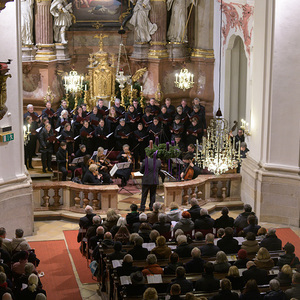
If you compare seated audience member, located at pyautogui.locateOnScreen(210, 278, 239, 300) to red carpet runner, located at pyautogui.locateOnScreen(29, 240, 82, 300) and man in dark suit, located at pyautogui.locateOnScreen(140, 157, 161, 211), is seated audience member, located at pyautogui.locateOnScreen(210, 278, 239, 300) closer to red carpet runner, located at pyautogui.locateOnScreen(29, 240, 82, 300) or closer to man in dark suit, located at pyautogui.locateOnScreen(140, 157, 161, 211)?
red carpet runner, located at pyautogui.locateOnScreen(29, 240, 82, 300)

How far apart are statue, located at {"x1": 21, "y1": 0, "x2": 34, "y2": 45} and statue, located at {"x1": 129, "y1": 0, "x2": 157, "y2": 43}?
309 cm

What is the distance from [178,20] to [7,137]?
937cm

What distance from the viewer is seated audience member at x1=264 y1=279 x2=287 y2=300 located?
972 cm

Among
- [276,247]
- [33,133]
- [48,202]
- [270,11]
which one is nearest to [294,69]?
[270,11]

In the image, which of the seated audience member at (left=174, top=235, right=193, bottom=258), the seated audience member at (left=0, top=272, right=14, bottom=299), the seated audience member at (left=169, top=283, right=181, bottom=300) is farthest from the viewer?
the seated audience member at (left=174, top=235, right=193, bottom=258)

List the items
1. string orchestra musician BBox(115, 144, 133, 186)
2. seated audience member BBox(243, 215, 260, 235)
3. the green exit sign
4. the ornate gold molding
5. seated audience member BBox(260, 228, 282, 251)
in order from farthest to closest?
the ornate gold molding < string orchestra musician BBox(115, 144, 133, 186) < the green exit sign < seated audience member BBox(243, 215, 260, 235) < seated audience member BBox(260, 228, 282, 251)

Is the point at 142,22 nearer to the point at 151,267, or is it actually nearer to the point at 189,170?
the point at 189,170

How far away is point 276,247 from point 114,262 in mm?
2806

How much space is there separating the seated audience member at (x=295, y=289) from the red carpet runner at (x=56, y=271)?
4.07 m

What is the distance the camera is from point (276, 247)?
12.2 m

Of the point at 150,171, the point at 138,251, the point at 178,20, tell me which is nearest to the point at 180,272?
the point at 138,251

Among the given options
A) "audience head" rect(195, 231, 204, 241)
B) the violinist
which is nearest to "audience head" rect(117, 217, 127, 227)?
"audience head" rect(195, 231, 204, 241)

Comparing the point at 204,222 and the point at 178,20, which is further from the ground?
the point at 178,20

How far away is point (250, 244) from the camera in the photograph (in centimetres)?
1205
